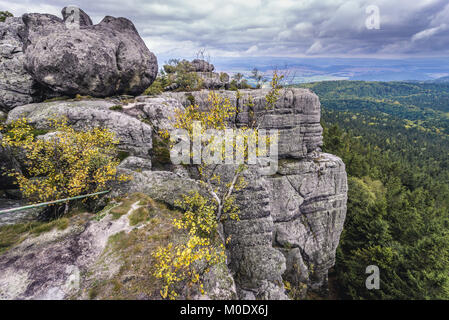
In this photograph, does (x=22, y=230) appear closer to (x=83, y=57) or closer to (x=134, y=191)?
(x=134, y=191)

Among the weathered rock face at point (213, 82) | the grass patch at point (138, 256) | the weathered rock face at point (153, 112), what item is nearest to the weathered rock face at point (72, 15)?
the weathered rock face at point (153, 112)

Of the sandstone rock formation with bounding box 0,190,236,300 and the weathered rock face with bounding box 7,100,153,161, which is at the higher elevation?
the weathered rock face with bounding box 7,100,153,161

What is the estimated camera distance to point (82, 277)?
11680 mm

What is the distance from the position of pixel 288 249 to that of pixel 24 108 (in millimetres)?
45028

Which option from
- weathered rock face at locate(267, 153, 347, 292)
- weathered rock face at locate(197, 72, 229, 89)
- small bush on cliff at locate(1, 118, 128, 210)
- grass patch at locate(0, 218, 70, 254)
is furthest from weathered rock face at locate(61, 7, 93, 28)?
weathered rock face at locate(267, 153, 347, 292)

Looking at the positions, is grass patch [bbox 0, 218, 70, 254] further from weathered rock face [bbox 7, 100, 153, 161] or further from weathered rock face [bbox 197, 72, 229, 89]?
weathered rock face [bbox 197, 72, 229, 89]

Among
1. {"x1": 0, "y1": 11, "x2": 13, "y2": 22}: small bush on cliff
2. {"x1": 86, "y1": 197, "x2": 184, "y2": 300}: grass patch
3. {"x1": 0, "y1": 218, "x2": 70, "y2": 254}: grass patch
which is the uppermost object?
{"x1": 0, "y1": 11, "x2": 13, "y2": 22}: small bush on cliff

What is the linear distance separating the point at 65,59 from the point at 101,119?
9630mm

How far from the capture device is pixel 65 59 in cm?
2481

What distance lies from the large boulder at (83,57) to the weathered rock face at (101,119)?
353 centimetres

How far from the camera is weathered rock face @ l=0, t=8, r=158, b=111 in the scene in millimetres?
24953

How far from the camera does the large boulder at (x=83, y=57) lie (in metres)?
24.8
